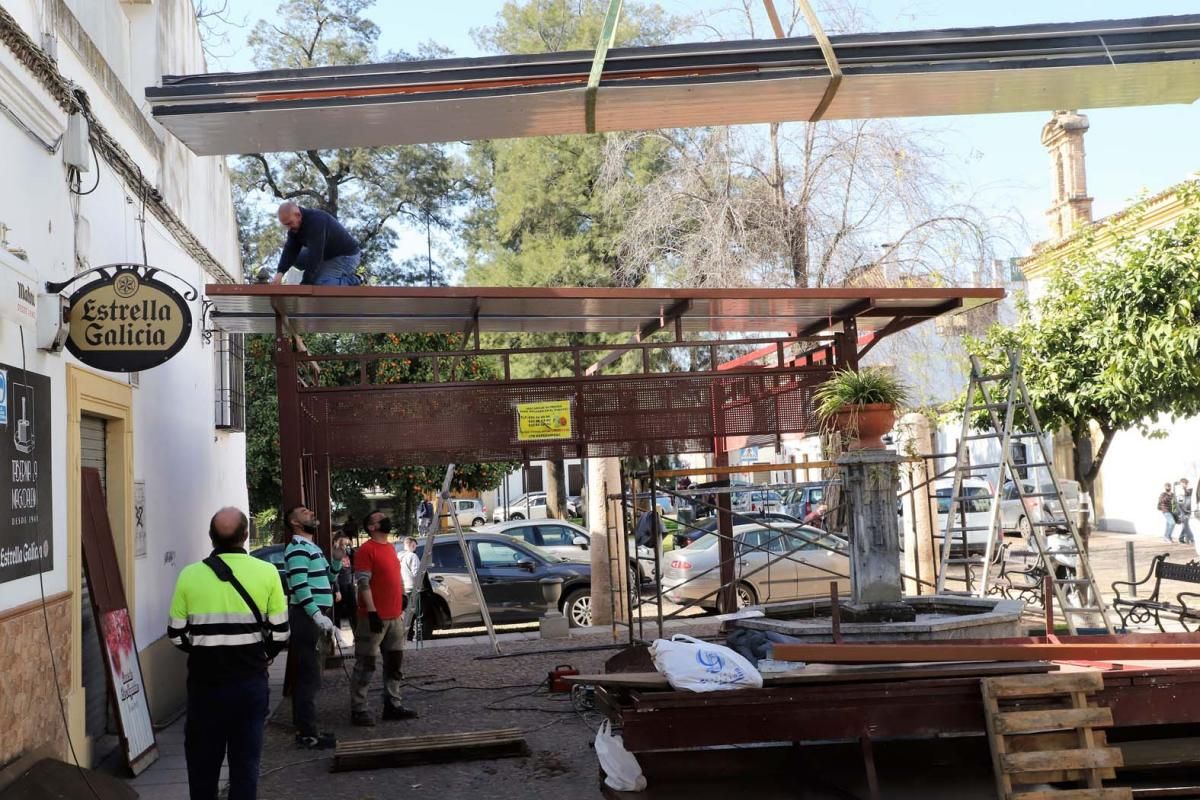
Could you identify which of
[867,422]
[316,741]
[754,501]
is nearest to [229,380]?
[316,741]

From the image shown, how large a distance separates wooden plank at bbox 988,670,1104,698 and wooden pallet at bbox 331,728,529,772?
3706mm

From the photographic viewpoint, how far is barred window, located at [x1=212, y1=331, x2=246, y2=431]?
14.7 metres

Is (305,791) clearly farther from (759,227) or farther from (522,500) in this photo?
(522,500)

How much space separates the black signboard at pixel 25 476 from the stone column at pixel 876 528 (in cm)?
571

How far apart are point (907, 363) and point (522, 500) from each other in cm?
2648

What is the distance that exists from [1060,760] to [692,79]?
4.32m

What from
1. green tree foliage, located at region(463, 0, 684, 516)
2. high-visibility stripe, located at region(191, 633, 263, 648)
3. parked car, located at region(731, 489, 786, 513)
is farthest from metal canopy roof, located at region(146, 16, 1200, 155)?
green tree foliage, located at region(463, 0, 684, 516)

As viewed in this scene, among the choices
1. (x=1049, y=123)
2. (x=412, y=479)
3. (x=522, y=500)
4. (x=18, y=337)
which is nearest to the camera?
(x=18, y=337)

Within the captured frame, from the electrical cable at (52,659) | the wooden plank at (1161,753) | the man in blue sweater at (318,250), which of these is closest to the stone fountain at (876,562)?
the wooden plank at (1161,753)

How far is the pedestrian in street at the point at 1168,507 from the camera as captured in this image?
28172 millimetres

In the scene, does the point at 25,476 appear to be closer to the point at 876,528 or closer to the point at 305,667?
the point at 305,667

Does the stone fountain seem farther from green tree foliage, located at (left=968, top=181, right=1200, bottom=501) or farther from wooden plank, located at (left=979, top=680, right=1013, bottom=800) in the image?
green tree foliage, located at (left=968, top=181, right=1200, bottom=501)

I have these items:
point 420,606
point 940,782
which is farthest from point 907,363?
point 940,782

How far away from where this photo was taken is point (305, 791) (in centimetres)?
812
